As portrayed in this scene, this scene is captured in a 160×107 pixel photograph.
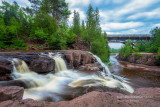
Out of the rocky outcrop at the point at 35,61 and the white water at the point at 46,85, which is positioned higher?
the rocky outcrop at the point at 35,61

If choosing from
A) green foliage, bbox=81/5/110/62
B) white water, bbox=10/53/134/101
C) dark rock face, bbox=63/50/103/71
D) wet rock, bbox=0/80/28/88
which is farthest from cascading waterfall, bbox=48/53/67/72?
green foliage, bbox=81/5/110/62

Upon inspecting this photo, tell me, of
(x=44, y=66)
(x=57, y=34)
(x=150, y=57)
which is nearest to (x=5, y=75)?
(x=44, y=66)

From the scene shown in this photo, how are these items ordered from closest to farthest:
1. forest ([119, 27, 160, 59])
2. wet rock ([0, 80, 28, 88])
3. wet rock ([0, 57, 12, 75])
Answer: wet rock ([0, 80, 28, 88]), wet rock ([0, 57, 12, 75]), forest ([119, 27, 160, 59])

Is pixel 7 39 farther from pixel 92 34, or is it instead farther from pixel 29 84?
pixel 92 34

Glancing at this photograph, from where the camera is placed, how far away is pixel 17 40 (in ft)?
51.0

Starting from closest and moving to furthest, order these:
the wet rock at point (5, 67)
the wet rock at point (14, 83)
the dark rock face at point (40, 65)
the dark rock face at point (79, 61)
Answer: the wet rock at point (14, 83) → the wet rock at point (5, 67) → the dark rock face at point (40, 65) → the dark rock face at point (79, 61)

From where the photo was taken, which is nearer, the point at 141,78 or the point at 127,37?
the point at 141,78

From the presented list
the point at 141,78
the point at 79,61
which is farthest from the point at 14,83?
the point at 141,78

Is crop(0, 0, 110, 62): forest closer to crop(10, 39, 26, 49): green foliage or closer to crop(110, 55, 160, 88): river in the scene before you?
crop(10, 39, 26, 49): green foliage

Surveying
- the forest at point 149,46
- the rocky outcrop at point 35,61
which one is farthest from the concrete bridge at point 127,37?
the rocky outcrop at point 35,61

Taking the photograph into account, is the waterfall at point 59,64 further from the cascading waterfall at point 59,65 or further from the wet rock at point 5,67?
the wet rock at point 5,67

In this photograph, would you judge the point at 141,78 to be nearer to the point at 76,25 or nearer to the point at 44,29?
the point at 44,29

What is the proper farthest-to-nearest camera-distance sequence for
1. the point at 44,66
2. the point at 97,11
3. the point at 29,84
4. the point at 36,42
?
the point at 97,11 < the point at 36,42 < the point at 44,66 < the point at 29,84

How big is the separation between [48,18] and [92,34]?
1082cm
